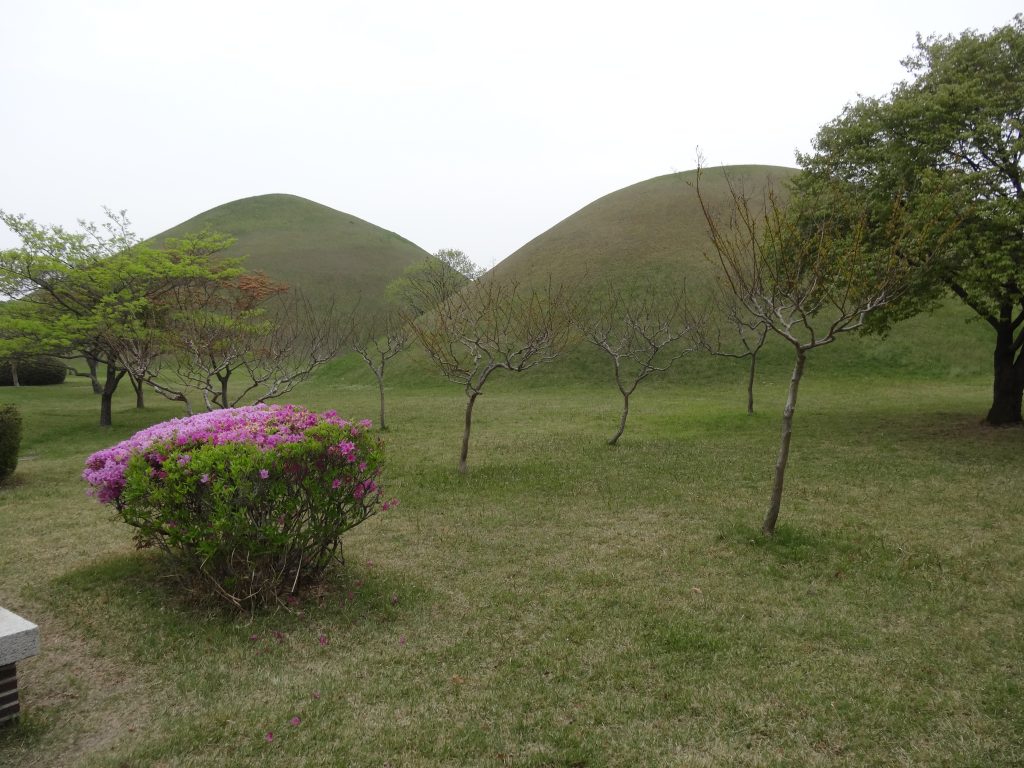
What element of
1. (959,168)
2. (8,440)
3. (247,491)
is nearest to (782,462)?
(247,491)

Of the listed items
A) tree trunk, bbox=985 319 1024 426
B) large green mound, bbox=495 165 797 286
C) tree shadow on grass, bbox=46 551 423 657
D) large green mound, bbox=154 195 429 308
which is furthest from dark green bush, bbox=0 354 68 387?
tree trunk, bbox=985 319 1024 426

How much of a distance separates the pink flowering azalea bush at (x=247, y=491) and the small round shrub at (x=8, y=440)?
9.42m

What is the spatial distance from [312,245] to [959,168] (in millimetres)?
99156

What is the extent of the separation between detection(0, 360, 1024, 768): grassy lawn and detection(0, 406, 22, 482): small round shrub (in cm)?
124

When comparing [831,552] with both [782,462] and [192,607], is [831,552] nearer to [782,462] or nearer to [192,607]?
[782,462]

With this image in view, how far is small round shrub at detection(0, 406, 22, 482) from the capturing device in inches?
585

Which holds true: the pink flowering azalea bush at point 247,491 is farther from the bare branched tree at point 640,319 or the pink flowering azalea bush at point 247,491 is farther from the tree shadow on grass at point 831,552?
the bare branched tree at point 640,319

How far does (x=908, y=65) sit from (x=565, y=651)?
78.4 ft

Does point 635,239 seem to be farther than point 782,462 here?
Yes

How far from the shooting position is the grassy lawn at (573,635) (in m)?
4.91

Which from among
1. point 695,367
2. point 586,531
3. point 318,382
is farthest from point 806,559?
point 318,382

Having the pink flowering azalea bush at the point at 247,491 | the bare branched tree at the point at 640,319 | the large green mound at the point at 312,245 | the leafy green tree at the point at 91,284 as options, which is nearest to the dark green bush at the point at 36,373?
the leafy green tree at the point at 91,284

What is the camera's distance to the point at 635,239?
54750mm

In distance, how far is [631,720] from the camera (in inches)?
202
